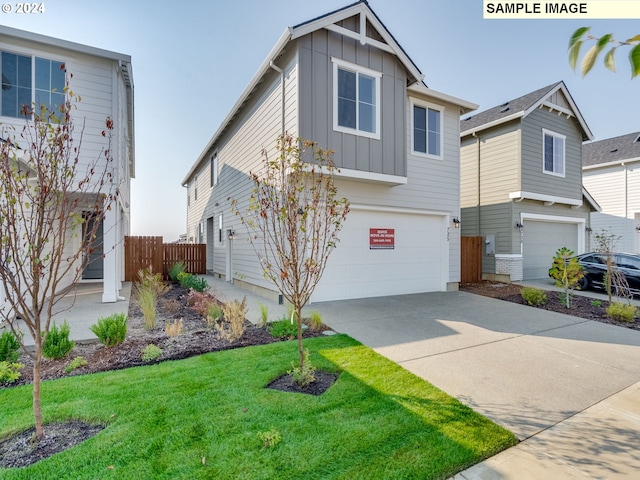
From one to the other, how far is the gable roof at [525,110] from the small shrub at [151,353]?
1335 centimetres

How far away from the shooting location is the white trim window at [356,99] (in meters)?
7.71

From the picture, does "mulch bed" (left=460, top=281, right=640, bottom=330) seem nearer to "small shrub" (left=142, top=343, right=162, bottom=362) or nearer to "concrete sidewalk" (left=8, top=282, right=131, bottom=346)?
"small shrub" (left=142, top=343, right=162, bottom=362)

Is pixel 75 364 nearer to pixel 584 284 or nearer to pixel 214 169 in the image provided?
pixel 214 169

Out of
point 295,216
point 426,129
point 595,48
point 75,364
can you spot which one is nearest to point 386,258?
point 426,129

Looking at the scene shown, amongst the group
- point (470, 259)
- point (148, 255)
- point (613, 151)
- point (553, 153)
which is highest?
point (613, 151)

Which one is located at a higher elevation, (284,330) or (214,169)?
(214,169)

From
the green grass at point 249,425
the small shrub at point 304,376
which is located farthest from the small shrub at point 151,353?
the small shrub at point 304,376

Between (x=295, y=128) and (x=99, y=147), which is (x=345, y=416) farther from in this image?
(x=99, y=147)

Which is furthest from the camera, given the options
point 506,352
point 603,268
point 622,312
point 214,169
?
point 214,169

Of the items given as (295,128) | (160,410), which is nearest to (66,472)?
(160,410)

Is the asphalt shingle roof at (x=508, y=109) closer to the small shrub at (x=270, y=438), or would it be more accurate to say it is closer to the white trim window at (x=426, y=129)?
the white trim window at (x=426, y=129)

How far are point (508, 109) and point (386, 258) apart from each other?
8.77 metres

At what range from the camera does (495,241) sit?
12.5 metres

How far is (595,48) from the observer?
46.0 inches
